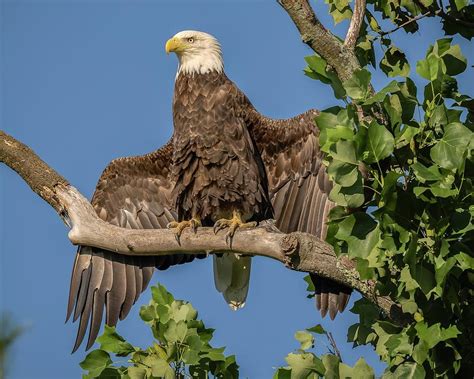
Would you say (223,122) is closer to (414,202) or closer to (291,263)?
(291,263)

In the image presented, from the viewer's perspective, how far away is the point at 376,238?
411 centimetres

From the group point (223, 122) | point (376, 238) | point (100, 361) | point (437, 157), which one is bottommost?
point (100, 361)

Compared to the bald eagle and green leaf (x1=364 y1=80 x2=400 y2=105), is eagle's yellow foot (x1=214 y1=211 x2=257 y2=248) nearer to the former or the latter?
the bald eagle

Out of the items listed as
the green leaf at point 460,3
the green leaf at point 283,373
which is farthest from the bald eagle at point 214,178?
the green leaf at point 283,373

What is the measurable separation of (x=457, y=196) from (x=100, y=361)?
216 cm

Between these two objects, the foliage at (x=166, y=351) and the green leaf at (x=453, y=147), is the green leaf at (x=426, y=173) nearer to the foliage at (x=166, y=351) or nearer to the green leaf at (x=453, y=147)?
the green leaf at (x=453, y=147)

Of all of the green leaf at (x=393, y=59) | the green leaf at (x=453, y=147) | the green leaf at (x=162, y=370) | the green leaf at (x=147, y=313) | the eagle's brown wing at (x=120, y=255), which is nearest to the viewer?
the green leaf at (x=453, y=147)

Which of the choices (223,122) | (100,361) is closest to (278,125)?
(223,122)

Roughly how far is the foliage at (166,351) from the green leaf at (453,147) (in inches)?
64.8

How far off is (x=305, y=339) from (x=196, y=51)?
3.66m

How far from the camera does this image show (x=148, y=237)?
591 centimetres

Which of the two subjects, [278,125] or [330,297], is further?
[278,125]

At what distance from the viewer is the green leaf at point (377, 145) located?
157 inches

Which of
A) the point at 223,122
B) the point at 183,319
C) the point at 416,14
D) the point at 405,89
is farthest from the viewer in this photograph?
the point at 223,122
